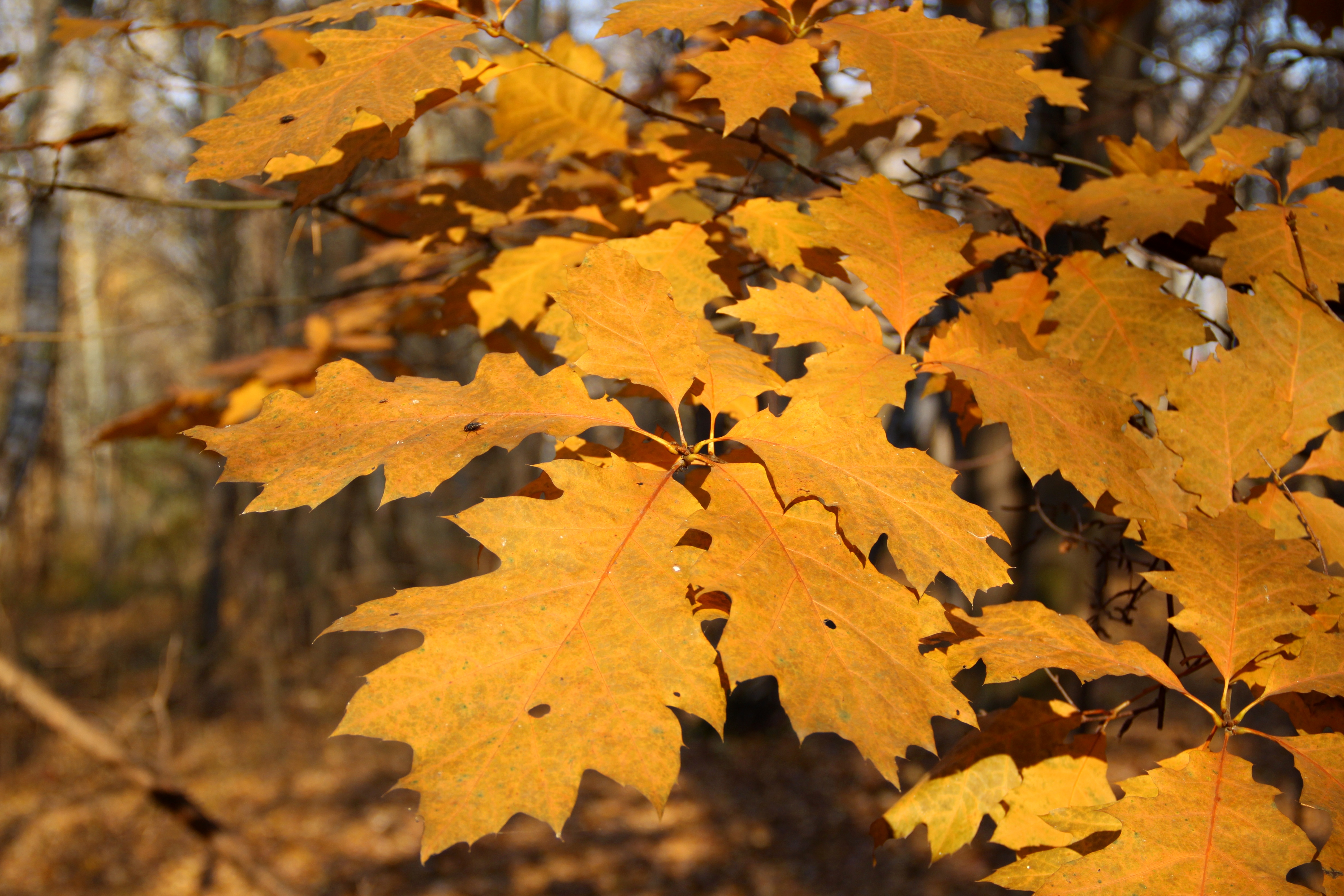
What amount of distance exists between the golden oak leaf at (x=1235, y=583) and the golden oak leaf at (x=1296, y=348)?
23 centimetres

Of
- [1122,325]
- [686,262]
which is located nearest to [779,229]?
[686,262]

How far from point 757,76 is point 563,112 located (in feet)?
2.25

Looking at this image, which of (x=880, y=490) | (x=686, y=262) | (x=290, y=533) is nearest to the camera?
(x=880, y=490)

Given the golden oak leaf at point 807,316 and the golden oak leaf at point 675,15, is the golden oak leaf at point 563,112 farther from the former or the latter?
the golden oak leaf at point 807,316

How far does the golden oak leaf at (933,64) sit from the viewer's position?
1.05 metres

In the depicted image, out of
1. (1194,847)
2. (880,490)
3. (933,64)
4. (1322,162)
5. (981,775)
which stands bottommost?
(981,775)

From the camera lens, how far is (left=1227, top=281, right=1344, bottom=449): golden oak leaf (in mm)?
1106

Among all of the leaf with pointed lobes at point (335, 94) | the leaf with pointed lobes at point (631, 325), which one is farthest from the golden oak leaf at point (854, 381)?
the leaf with pointed lobes at point (335, 94)

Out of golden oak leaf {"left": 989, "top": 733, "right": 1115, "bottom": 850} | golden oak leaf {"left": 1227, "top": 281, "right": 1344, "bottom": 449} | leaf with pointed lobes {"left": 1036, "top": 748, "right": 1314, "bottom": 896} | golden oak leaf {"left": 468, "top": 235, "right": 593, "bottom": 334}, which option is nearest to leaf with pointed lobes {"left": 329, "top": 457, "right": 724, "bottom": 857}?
Answer: leaf with pointed lobes {"left": 1036, "top": 748, "right": 1314, "bottom": 896}

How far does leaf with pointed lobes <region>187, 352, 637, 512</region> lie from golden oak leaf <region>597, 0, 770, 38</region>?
45 centimetres

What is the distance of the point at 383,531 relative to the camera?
12.0 meters

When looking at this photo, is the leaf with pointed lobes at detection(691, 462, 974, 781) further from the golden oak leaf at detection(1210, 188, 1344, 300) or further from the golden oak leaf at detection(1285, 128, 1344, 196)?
the golden oak leaf at detection(1285, 128, 1344, 196)

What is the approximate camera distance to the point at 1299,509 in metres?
1.06

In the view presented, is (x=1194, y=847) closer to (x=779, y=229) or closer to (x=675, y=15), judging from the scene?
(x=779, y=229)
